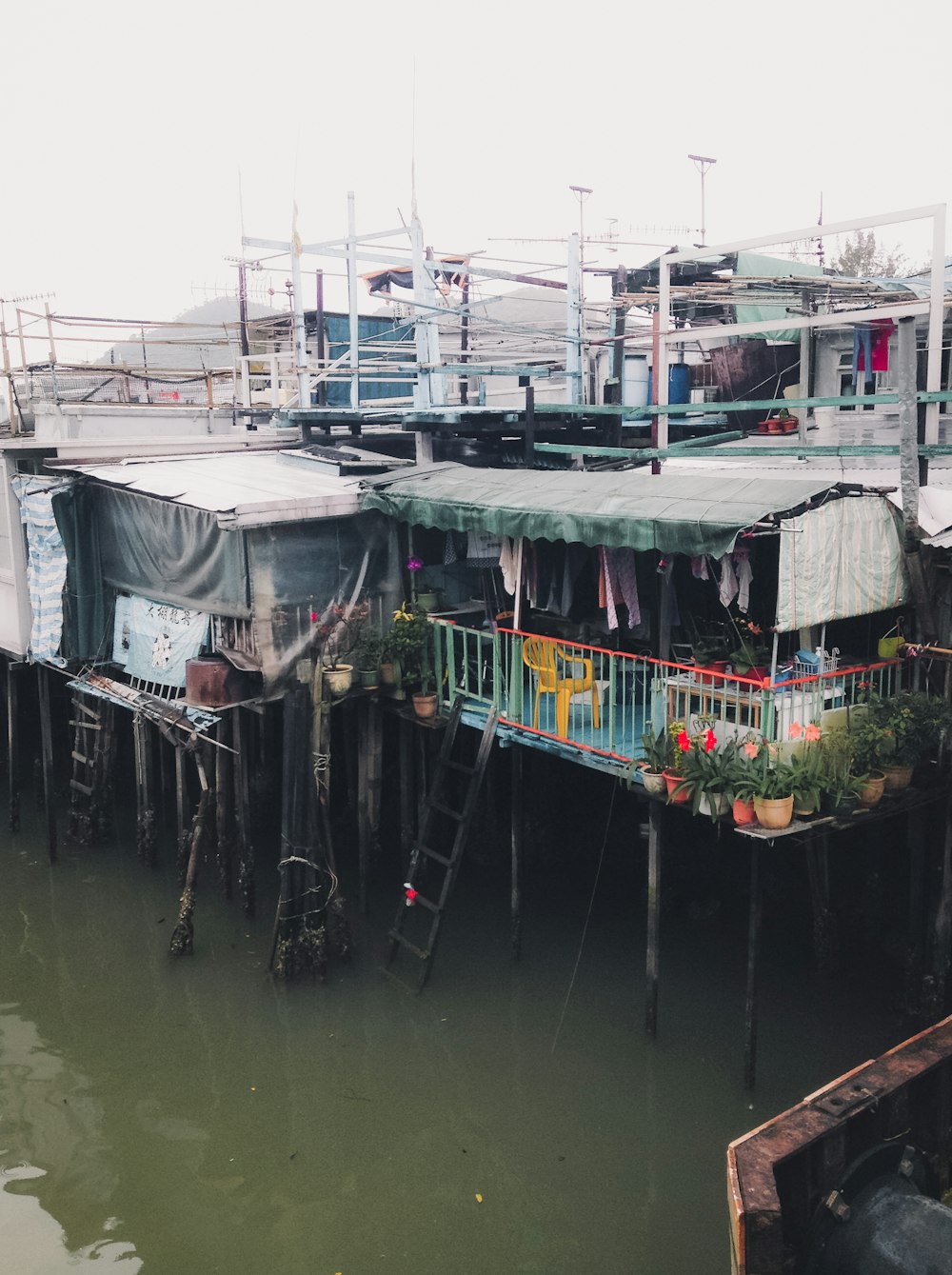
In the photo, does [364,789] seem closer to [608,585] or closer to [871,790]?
[608,585]

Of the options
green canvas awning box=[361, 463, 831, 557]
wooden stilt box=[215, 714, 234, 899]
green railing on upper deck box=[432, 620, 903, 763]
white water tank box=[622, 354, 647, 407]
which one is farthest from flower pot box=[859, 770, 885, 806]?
white water tank box=[622, 354, 647, 407]

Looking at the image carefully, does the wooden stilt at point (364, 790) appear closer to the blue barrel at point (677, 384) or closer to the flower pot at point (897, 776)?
the flower pot at point (897, 776)

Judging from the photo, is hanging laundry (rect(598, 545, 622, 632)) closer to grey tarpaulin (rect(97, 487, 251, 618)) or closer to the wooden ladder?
the wooden ladder

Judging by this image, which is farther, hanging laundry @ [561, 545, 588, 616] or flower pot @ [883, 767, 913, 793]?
hanging laundry @ [561, 545, 588, 616]

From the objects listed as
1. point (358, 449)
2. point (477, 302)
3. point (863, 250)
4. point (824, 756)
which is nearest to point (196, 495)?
point (358, 449)

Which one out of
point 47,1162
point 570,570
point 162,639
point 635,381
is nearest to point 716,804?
point 570,570

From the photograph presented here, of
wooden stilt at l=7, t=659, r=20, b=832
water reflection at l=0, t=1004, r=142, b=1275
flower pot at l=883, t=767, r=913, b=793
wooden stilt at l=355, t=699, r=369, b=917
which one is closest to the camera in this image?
water reflection at l=0, t=1004, r=142, b=1275
